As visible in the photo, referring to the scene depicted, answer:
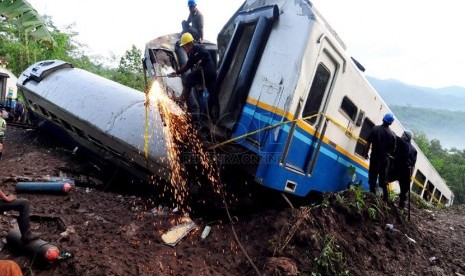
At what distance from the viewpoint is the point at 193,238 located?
191 inches

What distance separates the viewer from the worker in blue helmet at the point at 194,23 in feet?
21.1

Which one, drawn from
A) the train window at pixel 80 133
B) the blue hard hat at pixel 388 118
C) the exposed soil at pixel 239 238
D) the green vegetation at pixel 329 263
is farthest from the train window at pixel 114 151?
the blue hard hat at pixel 388 118

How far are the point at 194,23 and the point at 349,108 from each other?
314 centimetres

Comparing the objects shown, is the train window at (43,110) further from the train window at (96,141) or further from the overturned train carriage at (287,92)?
the overturned train carriage at (287,92)

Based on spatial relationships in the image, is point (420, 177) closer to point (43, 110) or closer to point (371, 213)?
point (371, 213)

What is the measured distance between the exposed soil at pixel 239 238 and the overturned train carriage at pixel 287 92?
22.3 inches

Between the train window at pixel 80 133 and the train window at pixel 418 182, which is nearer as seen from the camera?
the train window at pixel 80 133

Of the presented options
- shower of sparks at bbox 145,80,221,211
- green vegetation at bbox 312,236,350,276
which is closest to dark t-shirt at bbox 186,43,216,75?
shower of sparks at bbox 145,80,221,211

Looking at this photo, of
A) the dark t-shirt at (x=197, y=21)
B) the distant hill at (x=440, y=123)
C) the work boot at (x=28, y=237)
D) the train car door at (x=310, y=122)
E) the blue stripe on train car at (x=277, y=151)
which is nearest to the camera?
the work boot at (x=28, y=237)

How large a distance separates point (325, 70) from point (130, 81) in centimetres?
1659

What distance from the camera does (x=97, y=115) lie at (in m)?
6.66

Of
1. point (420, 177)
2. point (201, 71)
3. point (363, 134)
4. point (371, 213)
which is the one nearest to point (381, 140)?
point (363, 134)

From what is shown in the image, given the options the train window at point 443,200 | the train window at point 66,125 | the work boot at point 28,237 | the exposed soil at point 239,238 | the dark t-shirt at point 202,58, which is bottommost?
the work boot at point 28,237

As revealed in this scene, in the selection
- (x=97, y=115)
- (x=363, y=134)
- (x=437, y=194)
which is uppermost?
(x=363, y=134)
